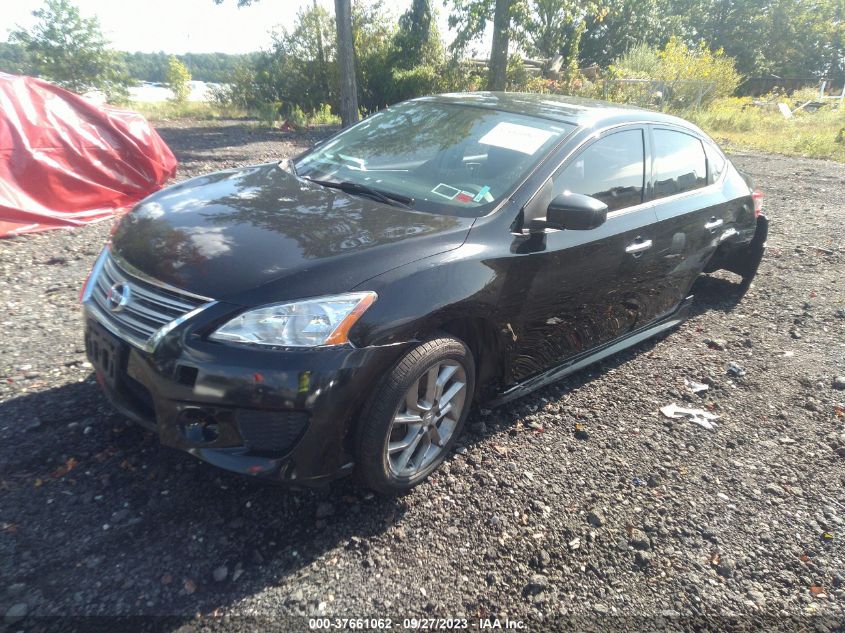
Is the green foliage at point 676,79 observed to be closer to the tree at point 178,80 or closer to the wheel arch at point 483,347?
the tree at point 178,80

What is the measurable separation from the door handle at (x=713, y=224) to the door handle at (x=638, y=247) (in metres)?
0.85

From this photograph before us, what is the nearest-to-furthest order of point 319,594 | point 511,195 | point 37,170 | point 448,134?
point 319,594
point 511,195
point 448,134
point 37,170

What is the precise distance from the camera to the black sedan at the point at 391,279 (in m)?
2.11

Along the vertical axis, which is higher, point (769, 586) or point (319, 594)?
point (319, 594)

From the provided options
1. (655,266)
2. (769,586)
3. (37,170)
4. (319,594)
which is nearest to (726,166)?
(655,266)

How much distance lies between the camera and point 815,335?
15.3ft

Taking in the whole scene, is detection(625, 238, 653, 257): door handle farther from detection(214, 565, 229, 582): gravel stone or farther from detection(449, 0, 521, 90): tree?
detection(449, 0, 521, 90): tree

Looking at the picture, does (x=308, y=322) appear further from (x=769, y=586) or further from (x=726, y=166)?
(x=726, y=166)

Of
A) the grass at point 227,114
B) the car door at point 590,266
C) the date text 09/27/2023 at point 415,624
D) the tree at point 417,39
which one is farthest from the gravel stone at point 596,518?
the tree at point 417,39

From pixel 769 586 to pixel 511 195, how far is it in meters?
2.02

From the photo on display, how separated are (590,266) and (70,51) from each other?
22.3m

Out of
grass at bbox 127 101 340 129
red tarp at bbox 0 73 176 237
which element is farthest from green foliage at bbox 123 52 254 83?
red tarp at bbox 0 73 176 237

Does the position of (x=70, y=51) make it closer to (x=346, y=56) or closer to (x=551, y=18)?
(x=346, y=56)

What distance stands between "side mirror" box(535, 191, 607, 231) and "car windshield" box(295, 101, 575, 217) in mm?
263
